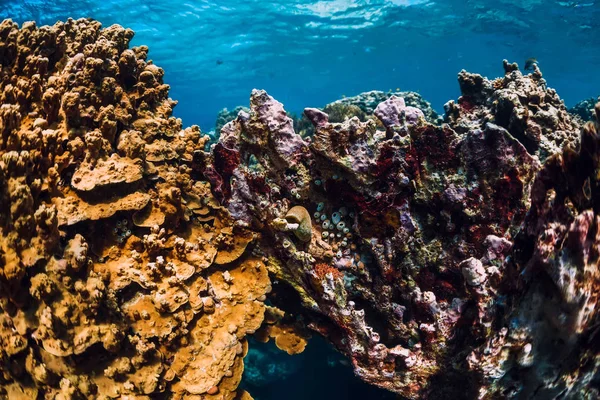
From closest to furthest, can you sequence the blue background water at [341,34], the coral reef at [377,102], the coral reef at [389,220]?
the coral reef at [389,220]
the coral reef at [377,102]
the blue background water at [341,34]

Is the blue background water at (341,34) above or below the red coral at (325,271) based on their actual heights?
above

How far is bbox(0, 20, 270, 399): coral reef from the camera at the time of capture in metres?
2.53

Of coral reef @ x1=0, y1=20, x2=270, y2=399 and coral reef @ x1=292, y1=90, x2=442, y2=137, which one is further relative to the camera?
coral reef @ x1=292, y1=90, x2=442, y2=137

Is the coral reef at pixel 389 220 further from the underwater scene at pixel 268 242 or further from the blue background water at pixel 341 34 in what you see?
the blue background water at pixel 341 34

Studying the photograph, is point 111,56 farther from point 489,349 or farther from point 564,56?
point 564,56

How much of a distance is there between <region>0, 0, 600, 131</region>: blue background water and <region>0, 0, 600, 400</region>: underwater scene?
96.8ft

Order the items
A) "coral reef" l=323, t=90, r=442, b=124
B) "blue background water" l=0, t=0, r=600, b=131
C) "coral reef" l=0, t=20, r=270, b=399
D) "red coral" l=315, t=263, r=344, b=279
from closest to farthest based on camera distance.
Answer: "coral reef" l=0, t=20, r=270, b=399
"red coral" l=315, t=263, r=344, b=279
"coral reef" l=323, t=90, r=442, b=124
"blue background water" l=0, t=0, r=600, b=131

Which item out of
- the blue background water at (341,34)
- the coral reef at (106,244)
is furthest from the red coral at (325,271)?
the blue background water at (341,34)

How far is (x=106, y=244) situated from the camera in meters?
3.39

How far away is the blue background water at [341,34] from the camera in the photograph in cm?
2945

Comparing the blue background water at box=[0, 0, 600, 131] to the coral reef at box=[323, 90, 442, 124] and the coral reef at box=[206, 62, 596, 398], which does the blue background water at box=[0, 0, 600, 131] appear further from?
the coral reef at box=[206, 62, 596, 398]

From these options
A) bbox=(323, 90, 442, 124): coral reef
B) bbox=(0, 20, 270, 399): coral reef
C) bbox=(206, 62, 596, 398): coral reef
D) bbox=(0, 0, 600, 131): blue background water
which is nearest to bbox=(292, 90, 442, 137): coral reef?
bbox=(323, 90, 442, 124): coral reef

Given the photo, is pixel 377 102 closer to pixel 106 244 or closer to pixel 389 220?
pixel 389 220

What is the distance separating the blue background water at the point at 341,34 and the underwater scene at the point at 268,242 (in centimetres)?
2951
